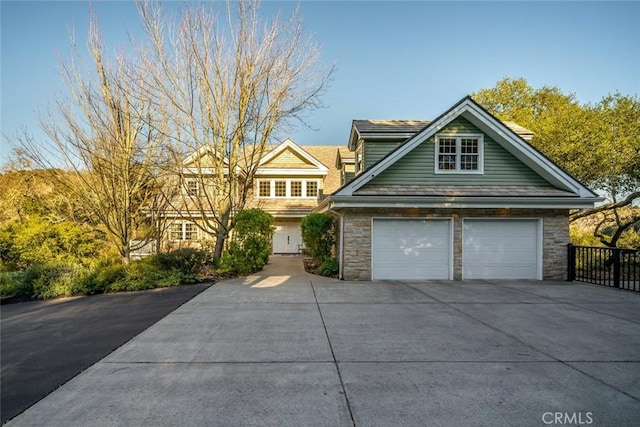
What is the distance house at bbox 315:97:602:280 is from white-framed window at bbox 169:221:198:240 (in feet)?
39.4

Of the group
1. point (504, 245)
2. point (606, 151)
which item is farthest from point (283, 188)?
point (606, 151)

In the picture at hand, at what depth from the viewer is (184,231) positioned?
68.0ft

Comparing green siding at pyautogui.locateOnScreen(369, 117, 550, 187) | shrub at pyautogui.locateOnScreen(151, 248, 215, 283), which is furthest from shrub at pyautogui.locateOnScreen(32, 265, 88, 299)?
green siding at pyautogui.locateOnScreen(369, 117, 550, 187)

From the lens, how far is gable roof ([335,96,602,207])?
1166cm

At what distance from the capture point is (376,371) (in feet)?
14.1

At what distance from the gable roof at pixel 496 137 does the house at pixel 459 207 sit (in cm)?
3

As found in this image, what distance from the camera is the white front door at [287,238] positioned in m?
21.4

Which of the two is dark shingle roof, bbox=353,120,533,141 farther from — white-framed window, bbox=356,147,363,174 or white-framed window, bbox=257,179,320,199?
white-framed window, bbox=257,179,320,199

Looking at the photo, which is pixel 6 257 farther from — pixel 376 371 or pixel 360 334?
pixel 376 371

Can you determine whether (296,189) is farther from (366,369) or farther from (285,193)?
(366,369)

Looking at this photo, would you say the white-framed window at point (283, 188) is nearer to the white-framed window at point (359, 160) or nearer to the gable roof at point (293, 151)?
the gable roof at point (293, 151)

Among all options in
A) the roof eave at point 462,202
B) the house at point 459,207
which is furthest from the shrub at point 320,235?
the roof eave at point 462,202

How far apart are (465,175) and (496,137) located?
1.71 metres

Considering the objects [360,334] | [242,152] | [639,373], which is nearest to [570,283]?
[639,373]
